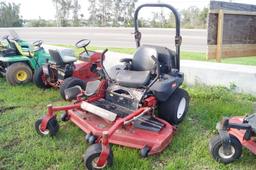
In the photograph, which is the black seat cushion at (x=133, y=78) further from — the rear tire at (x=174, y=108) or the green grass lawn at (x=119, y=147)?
the green grass lawn at (x=119, y=147)

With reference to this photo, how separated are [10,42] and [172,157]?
14.2 ft

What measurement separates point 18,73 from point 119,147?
330 centimetres

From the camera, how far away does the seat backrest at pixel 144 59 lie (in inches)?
152

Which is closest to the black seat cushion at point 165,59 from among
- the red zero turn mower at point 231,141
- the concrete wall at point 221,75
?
the red zero turn mower at point 231,141

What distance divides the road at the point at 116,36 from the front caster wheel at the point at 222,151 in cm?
1046

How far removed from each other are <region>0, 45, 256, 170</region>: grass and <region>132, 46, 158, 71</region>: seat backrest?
2.88 ft

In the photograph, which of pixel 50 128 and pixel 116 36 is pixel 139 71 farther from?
pixel 116 36

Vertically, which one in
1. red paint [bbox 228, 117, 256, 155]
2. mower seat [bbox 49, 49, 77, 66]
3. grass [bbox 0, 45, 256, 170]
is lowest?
grass [bbox 0, 45, 256, 170]

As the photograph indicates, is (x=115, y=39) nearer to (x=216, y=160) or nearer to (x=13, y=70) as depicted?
(x=13, y=70)

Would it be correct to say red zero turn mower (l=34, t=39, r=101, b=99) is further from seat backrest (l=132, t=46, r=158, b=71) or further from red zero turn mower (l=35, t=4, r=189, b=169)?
seat backrest (l=132, t=46, r=158, b=71)

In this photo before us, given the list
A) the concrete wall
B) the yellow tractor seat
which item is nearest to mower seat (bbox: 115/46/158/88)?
the concrete wall

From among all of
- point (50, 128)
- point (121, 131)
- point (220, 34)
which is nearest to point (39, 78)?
point (50, 128)

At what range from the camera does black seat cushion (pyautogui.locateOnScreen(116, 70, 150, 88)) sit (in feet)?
11.8

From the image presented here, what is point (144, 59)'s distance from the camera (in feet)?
12.9
